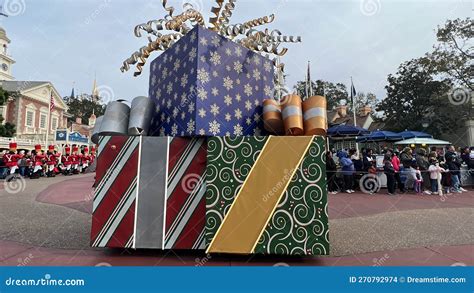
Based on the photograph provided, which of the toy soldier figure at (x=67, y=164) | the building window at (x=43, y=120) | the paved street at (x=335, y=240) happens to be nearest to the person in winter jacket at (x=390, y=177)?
the paved street at (x=335, y=240)

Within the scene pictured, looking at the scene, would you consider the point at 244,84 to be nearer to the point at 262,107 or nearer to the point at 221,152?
the point at 262,107

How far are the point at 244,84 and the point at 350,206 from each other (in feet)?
15.9

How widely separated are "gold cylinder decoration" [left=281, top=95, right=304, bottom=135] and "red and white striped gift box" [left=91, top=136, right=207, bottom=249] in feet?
3.45

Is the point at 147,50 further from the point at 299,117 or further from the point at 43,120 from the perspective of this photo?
the point at 43,120

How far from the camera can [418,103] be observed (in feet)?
83.9

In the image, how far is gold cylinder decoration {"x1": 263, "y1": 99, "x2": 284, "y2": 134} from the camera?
3.41 m

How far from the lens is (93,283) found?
8.20 feet

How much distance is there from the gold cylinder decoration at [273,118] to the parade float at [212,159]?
14 mm

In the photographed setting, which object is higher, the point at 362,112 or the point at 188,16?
the point at 362,112

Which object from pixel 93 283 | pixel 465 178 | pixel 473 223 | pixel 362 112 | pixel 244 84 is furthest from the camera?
pixel 362 112

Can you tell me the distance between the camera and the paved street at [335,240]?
304 cm

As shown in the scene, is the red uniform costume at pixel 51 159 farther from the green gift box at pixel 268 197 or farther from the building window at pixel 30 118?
the building window at pixel 30 118

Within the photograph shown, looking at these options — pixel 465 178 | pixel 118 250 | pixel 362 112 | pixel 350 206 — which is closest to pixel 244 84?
pixel 118 250

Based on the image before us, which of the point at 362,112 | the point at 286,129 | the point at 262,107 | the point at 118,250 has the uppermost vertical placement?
the point at 362,112
